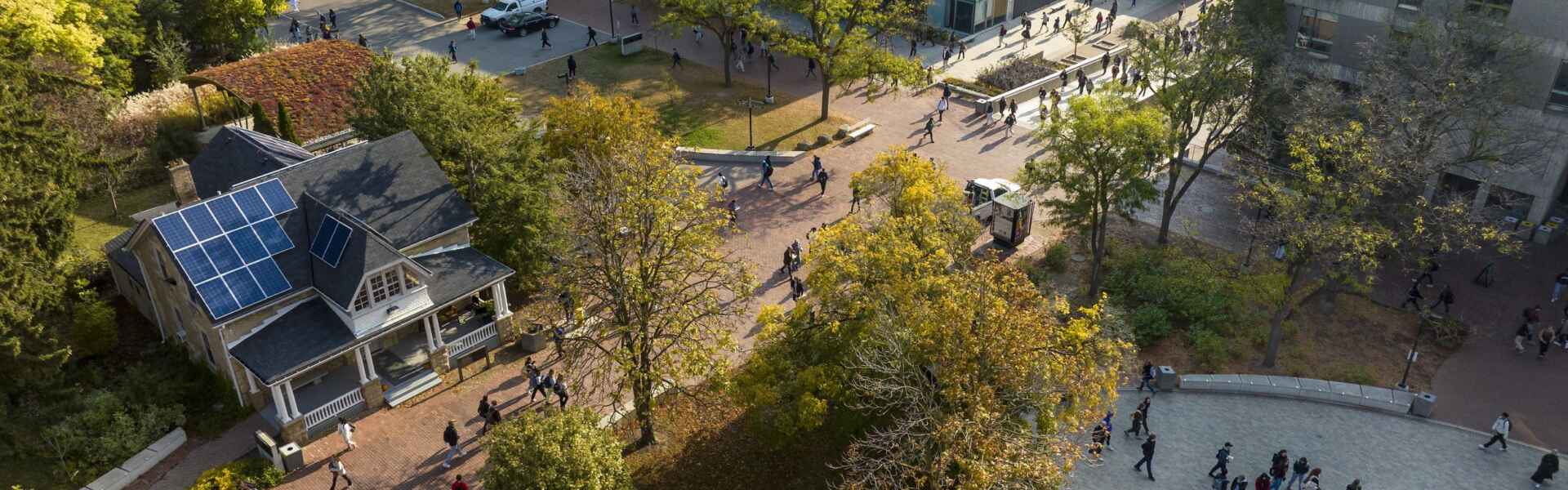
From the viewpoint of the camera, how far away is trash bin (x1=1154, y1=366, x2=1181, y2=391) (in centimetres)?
3416

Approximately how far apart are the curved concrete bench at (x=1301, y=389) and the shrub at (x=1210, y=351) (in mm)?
991

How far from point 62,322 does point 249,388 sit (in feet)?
21.4

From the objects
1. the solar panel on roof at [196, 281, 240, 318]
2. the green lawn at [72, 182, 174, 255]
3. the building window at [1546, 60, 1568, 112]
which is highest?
the building window at [1546, 60, 1568, 112]

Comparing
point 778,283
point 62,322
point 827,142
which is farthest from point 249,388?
point 827,142

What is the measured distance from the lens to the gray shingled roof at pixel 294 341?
30531 millimetres

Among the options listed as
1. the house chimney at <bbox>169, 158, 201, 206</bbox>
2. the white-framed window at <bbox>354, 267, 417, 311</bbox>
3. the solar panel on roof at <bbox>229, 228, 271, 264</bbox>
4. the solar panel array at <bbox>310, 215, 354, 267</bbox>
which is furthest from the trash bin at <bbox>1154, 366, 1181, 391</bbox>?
the house chimney at <bbox>169, 158, 201, 206</bbox>

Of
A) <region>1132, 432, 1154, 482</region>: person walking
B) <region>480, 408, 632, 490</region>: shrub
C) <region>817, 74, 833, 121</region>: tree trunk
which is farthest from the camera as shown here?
<region>817, 74, 833, 121</region>: tree trunk

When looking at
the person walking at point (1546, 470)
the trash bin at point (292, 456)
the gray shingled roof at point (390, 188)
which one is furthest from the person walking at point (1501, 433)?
the trash bin at point (292, 456)

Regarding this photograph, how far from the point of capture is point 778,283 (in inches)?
1581

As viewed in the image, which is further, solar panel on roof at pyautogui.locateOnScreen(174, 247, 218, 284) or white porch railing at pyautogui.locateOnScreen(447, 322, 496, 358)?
white porch railing at pyautogui.locateOnScreen(447, 322, 496, 358)

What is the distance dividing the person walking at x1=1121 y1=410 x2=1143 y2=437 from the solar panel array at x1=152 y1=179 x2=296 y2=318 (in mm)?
24339

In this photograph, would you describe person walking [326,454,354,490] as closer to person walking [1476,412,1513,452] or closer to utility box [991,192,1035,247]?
utility box [991,192,1035,247]

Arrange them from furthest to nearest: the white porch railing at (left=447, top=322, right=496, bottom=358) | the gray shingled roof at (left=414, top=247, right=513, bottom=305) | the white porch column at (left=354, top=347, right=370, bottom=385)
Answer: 1. the white porch railing at (left=447, top=322, right=496, bottom=358)
2. the gray shingled roof at (left=414, top=247, right=513, bottom=305)
3. the white porch column at (left=354, top=347, right=370, bottom=385)

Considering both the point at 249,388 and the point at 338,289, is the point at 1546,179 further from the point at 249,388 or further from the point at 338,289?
the point at 249,388
